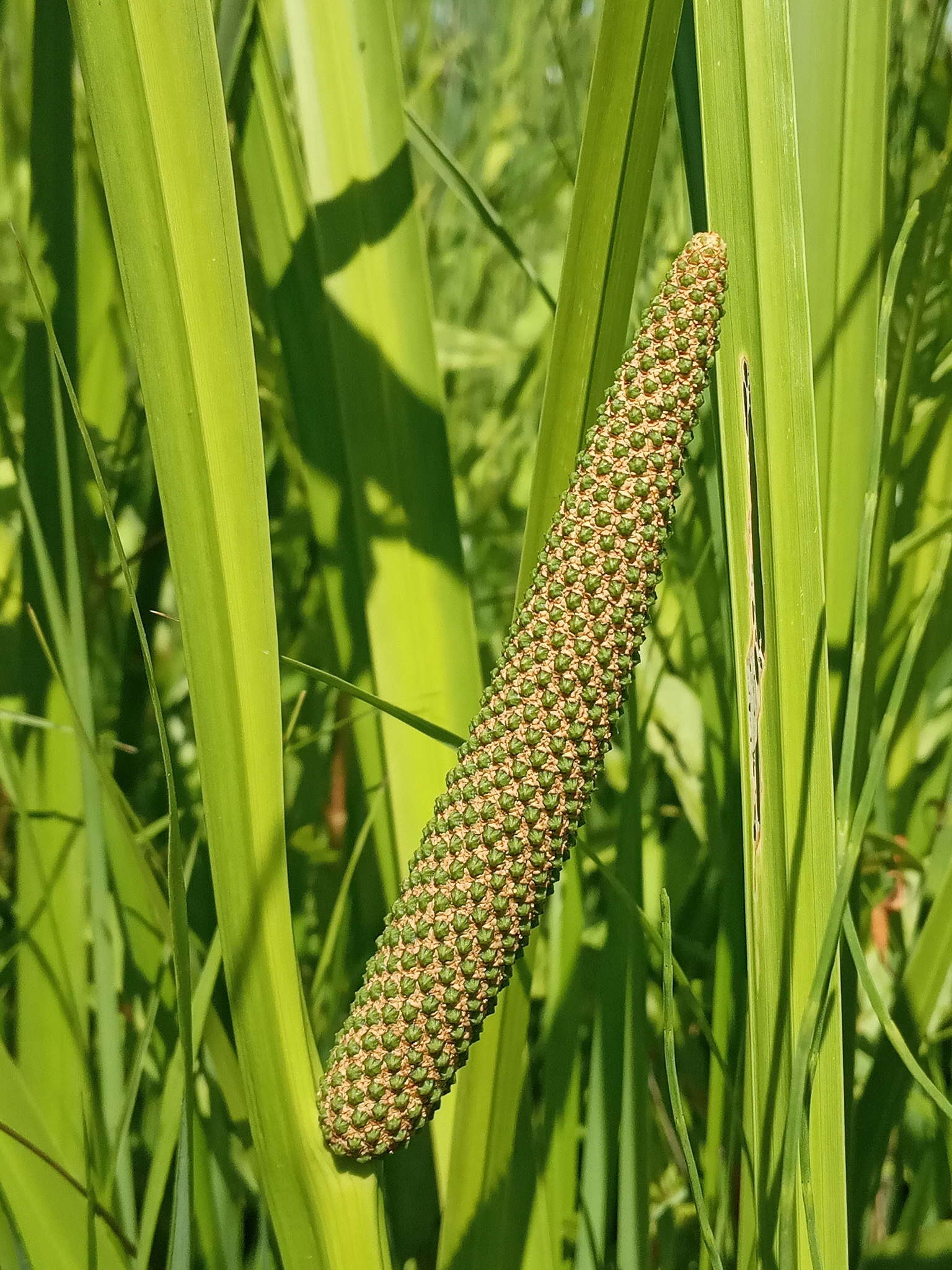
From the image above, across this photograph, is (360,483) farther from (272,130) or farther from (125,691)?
(125,691)

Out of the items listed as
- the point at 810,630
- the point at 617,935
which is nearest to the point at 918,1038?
the point at 617,935

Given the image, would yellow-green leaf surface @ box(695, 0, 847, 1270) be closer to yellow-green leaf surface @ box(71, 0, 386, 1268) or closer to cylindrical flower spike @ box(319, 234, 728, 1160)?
cylindrical flower spike @ box(319, 234, 728, 1160)

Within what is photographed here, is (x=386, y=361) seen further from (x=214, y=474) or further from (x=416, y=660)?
(x=214, y=474)

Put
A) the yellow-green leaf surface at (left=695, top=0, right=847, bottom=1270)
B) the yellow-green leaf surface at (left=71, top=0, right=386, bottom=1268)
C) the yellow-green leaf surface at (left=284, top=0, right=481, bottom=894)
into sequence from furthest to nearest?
the yellow-green leaf surface at (left=284, top=0, right=481, bottom=894) → the yellow-green leaf surface at (left=695, top=0, right=847, bottom=1270) → the yellow-green leaf surface at (left=71, top=0, right=386, bottom=1268)

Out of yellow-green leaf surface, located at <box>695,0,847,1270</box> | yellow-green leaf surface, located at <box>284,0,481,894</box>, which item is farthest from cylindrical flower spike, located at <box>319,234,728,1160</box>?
yellow-green leaf surface, located at <box>284,0,481,894</box>

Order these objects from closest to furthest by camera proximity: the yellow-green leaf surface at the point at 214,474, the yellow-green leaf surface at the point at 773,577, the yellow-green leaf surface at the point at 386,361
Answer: the yellow-green leaf surface at the point at 214,474 < the yellow-green leaf surface at the point at 773,577 < the yellow-green leaf surface at the point at 386,361

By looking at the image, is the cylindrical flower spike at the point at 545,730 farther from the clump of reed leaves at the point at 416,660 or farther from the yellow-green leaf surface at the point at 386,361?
the yellow-green leaf surface at the point at 386,361

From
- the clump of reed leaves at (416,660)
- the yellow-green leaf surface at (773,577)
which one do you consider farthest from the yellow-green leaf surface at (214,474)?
the yellow-green leaf surface at (773,577)
